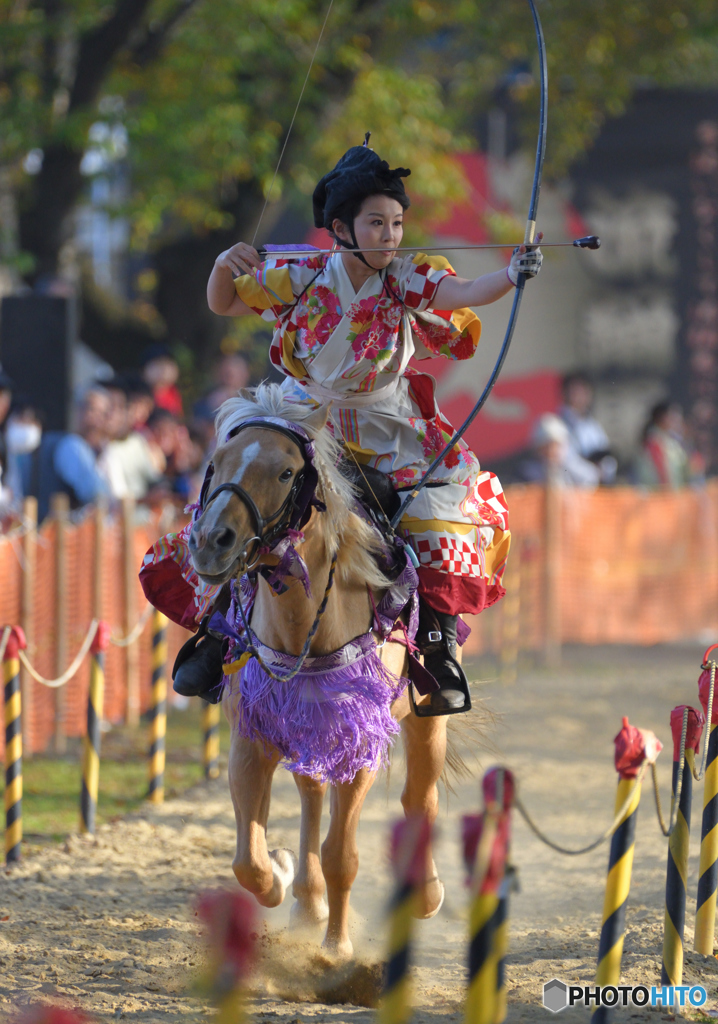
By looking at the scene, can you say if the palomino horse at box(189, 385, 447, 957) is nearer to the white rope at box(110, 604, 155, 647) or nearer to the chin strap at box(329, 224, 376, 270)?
the chin strap at box(329, 224, 376, 270)

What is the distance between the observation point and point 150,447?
1026 centimetres

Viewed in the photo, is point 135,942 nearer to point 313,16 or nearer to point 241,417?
point 241,417

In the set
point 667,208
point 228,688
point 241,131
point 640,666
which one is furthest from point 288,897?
point 667,208

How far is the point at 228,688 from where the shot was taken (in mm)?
4586

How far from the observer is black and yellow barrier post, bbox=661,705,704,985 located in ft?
14.2

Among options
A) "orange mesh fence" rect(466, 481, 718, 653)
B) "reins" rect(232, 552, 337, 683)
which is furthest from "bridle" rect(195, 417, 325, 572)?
"orange mesh fence" rect(466, 481, 718, 653)

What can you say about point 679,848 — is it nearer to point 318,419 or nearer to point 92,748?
point 318,419

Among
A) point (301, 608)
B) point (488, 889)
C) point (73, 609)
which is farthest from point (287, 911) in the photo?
point (73, 609)

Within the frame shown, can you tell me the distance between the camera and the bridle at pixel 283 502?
140 inches

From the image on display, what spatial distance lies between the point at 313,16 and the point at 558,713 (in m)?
7.58

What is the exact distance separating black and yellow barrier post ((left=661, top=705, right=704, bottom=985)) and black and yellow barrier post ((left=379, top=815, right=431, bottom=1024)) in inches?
74.4

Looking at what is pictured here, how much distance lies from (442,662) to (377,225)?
5.35 feet

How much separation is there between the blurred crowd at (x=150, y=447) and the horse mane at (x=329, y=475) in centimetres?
302

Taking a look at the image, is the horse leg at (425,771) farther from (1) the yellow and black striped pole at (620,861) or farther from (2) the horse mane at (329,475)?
(1) the yellow and black striped pole at (620,861)
